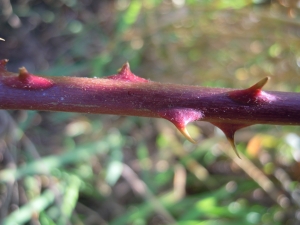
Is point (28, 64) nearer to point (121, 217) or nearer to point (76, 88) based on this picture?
point (121, 217)

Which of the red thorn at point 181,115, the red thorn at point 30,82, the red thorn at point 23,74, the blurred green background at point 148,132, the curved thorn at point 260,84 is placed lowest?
the blurred green background at point 148,132

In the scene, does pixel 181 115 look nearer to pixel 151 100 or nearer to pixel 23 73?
pixel 151 100

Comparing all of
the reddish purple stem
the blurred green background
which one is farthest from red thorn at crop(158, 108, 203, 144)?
the blurred green background

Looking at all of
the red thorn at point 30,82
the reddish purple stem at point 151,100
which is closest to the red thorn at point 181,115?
the reddish purple stem at point 151,100

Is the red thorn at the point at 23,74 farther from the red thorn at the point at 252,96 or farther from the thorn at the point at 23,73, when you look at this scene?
the red thorn at the point at 252,96

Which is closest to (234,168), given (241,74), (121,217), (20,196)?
(241,74)

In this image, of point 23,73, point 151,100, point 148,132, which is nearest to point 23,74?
point 23,73

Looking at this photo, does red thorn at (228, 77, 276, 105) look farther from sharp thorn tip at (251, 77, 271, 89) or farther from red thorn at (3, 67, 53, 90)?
red thorn at (3, 67, 53, 90)
